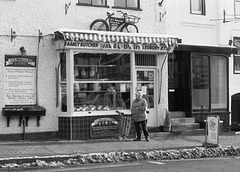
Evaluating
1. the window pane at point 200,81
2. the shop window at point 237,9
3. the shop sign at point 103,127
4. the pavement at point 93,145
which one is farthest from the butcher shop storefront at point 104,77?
the shop window at point 237,9

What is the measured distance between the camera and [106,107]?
15.0m

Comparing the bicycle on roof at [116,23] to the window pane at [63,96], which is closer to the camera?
the window pane at [63,96]

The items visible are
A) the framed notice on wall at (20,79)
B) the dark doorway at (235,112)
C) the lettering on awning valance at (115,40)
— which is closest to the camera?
the framed notice on wall at (20,79)

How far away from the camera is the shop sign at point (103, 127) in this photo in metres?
14.4

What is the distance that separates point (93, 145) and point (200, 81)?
6.46 metres

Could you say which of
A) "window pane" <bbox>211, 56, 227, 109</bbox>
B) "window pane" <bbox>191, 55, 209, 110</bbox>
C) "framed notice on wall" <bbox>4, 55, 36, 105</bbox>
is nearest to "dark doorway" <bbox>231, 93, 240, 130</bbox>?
"window pane" <bbox>211, 56, 227, 109</bbox>

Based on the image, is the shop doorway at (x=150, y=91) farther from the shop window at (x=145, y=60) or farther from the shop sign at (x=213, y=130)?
the shop sign at (x=213, y=130)

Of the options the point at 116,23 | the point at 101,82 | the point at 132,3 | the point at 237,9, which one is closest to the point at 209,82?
the point at 237,9

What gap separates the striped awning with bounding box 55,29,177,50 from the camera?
13.8 metres

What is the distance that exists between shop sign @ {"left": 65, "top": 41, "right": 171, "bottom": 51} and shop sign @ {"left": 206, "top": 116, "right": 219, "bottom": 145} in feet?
11.8

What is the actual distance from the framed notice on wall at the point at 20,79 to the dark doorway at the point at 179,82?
594 cm

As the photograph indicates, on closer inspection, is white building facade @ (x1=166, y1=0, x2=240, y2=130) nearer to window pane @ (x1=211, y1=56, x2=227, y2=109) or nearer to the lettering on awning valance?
window pane @ (x1=211, y1=56, x2=227, y2=109)

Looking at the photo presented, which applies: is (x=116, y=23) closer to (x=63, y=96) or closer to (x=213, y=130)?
(x=63, y=96)

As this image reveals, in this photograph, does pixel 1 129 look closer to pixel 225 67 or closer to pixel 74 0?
pixel 74 0
